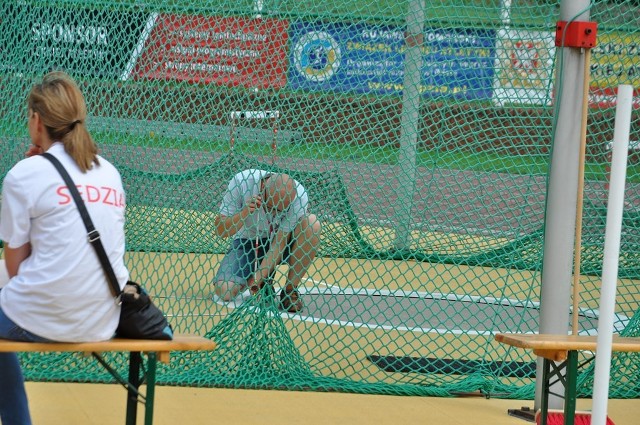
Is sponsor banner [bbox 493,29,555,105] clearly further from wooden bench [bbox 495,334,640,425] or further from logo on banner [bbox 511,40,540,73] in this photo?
wooden bench [bbox 495,334,640,425]

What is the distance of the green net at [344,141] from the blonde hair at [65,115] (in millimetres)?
1801

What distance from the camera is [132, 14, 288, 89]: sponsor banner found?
6.23 meters

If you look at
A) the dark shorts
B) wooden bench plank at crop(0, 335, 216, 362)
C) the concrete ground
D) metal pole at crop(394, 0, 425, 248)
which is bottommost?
the concrete ground

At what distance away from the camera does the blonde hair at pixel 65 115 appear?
3.67 meters

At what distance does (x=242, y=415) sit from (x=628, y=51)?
9.85 ft

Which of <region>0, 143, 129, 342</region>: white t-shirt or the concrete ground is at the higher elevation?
<region>0, 143, 129, 342</region>: white t-shirt

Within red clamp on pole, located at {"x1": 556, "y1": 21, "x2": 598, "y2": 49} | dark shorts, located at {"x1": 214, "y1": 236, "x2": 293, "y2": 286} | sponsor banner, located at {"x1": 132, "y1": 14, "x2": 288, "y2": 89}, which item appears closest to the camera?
red clamp on pole, located at {"x1": 556, "y1": 21, "x2": 598, "y2": 49}

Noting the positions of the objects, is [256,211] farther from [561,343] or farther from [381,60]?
[561,343]

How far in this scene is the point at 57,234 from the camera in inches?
141

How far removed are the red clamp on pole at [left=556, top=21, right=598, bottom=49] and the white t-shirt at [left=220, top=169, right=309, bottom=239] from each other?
1970 mm

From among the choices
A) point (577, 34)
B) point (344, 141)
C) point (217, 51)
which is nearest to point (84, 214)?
point (577, 34)

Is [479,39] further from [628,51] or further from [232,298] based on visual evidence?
[232,298]

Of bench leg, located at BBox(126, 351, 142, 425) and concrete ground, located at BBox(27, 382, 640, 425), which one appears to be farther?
concrete ground, located at BBox(27, 382, 640, 425)

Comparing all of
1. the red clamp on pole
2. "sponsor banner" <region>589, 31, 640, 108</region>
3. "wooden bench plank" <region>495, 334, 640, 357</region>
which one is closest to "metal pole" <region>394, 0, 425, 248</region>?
"sponsor banner" <region>589, 31, 640, 108</region>
